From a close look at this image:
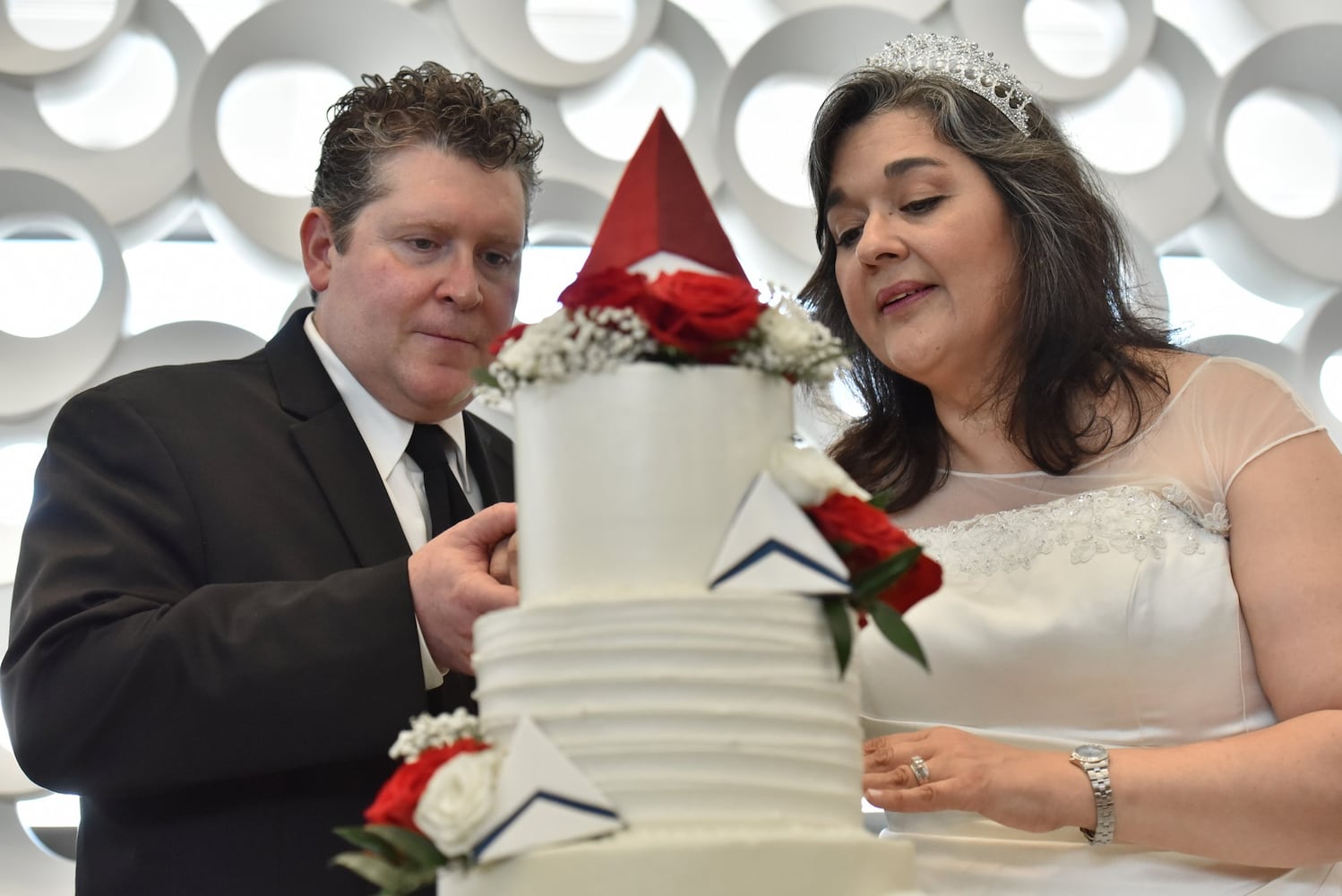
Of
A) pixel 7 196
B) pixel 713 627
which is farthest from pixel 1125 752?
pixel 7 196

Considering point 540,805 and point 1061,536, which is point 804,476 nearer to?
point 540,805

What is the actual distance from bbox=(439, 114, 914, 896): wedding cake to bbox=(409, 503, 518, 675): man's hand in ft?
1.08

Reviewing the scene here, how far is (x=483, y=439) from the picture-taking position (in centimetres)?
307

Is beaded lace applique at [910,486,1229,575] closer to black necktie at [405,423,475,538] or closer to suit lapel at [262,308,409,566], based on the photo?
black necktie at [405,423,475,538]

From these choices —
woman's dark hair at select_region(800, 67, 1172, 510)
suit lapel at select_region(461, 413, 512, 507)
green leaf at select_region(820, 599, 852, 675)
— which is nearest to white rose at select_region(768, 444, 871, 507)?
green leaf at select_region(820, 599, 852, 675)

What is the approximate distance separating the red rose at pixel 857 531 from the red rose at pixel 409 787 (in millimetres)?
444

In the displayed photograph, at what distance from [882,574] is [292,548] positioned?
3.96 ft

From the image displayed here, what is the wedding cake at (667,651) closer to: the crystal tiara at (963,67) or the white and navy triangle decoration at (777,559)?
the white and navy triangle decoration at (777,559)

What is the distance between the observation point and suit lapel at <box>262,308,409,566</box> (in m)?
2.45

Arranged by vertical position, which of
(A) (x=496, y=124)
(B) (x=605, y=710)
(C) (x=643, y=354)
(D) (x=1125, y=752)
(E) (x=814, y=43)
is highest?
(E) (x=814, y=43)

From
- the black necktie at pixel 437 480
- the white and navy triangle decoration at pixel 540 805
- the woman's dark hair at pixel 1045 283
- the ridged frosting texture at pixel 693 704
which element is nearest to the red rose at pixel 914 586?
the ridged frosting texture at pixel 693 704

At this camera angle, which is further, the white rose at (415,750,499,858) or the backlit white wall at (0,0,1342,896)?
the backlit white wall at (0,0,1342,896)

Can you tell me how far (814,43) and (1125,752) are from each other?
8.30 feet

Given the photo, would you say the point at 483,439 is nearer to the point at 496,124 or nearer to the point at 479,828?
the point at 496,124
